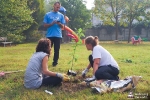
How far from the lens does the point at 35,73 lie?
4.30m

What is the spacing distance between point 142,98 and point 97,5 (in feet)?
76.6

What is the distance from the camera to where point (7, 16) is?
26.9ft

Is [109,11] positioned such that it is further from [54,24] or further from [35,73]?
[35,73]

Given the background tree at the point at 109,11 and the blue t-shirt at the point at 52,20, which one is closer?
the blue t-shirt at the point at 52,20

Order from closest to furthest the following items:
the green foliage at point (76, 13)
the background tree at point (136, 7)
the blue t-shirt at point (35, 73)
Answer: the blue t-shirt at point (35, 73)
the background tree at point (136, 7)
the green foliage at point (76, 13)

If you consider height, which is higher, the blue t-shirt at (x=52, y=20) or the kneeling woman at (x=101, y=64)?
the blue t-shirt at (x=52, y=20)

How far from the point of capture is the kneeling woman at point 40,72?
4.30 metres

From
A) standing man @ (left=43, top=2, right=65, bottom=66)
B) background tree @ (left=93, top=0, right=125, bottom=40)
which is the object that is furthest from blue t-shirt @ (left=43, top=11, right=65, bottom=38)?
background tree @ (left=93, top=0, right=125, bottom=40)

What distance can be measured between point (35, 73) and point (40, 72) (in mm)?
153

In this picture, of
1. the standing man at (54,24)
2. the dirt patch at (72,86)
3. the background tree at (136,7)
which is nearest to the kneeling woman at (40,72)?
the dirt patch at (72,86)

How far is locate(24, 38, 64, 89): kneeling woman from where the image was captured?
4297mm

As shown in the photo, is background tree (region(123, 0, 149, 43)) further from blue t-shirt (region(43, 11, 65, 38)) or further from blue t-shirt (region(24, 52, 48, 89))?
blue t-shirt (region(24, 52, 48, 89))

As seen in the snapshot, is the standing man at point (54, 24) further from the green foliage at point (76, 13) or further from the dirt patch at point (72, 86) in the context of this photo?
the green foliage at point (76, 13)

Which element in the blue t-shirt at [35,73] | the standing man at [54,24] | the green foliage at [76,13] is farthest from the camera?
the green foliage at [76,13]
